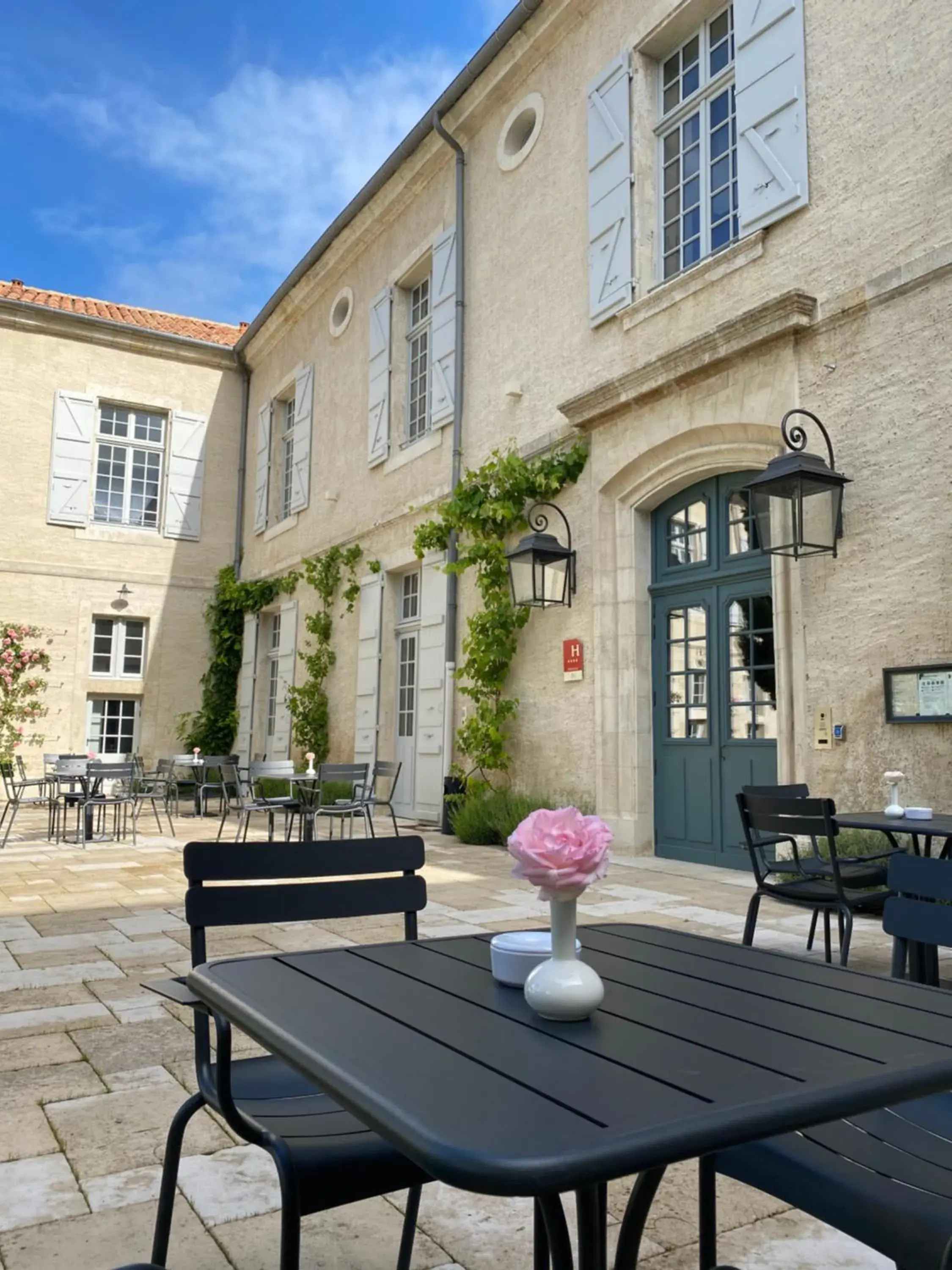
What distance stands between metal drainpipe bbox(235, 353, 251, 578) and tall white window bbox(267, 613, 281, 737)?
1431mm

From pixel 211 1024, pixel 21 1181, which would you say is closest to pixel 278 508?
pixel 211 1024

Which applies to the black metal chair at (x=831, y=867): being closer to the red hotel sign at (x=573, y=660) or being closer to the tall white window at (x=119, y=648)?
the red hotel sign at (x=573, y=660)

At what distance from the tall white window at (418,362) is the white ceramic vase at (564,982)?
955 cm

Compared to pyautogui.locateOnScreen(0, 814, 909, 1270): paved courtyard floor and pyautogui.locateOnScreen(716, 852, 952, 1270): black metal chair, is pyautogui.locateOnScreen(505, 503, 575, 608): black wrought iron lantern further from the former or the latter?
pyautogui.locateOnScreen(716, 852, 952, 1270): black metal chair

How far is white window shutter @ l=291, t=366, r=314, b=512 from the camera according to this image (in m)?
12.7

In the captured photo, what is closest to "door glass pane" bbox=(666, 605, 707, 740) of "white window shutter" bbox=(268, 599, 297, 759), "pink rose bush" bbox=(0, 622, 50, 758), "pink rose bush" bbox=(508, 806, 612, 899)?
"pink rose bush" bbox=(508, 806, 612, 899)

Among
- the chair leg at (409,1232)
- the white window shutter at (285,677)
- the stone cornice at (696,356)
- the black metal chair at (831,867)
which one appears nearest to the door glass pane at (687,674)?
the stone cornice at (696,356)

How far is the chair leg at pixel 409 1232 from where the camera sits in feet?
4.76

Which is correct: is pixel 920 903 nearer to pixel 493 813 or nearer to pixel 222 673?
pixel 493 813

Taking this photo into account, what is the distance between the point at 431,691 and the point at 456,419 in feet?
8.44

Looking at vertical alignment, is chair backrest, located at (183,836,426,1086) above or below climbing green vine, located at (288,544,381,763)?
below

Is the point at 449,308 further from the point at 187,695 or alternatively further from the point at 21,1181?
the point at 21,1181

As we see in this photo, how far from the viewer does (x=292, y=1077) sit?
1540 mm

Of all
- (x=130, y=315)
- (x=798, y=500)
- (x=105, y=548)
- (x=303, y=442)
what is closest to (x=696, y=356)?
(x=798, y=500)
